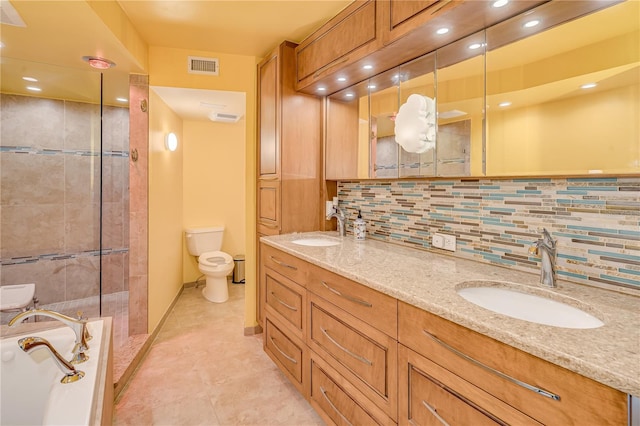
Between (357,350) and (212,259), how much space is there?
8.96 ft

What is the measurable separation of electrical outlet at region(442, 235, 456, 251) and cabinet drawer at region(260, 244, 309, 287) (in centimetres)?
80

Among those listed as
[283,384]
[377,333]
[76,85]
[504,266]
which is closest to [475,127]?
[504,266]

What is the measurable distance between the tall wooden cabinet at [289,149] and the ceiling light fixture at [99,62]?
1.17m

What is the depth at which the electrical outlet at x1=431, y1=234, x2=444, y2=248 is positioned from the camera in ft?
5.72

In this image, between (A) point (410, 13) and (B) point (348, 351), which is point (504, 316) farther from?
(A) point (410, 13)

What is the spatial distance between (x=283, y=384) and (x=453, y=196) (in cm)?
167

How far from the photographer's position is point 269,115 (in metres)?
2.55

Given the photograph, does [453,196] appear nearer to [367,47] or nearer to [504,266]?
[504,266]

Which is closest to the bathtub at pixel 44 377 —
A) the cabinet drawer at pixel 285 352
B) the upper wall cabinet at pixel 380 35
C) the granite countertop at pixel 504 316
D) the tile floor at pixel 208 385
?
the tile floor at pixel 208 385

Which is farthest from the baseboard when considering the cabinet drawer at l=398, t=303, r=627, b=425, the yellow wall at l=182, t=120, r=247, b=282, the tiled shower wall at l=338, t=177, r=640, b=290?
the cabinet drawer at l=398, t=303, r=627, b=425

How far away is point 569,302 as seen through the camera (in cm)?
106

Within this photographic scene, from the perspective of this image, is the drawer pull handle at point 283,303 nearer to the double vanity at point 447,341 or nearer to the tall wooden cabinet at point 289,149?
the double vanity at point 447,341

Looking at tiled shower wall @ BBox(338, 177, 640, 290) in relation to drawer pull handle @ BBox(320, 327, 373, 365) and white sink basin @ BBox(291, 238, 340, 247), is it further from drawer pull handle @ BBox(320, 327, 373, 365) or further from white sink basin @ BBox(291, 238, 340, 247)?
drawer pull handle @ BBox(320, 327, 373, 365)

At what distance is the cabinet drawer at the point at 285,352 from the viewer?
6.05 ft
